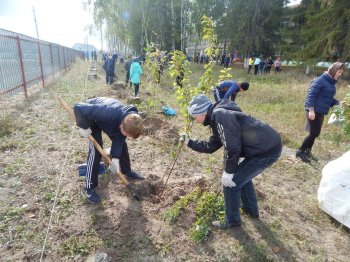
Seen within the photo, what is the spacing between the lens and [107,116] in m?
2.77

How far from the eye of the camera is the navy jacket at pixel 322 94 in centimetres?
422

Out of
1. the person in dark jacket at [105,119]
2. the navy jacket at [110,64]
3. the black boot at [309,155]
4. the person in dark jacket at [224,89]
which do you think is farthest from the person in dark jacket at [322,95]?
the navy jacket at [110,64]

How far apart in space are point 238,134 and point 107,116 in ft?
4.32

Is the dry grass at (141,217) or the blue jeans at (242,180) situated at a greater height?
the blue jeans at (242,180)

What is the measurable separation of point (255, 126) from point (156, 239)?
1.41m

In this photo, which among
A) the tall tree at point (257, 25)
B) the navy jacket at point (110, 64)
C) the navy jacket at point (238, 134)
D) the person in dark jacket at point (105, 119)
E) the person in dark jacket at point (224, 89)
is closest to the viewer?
the navy jacket at point (238, 134)

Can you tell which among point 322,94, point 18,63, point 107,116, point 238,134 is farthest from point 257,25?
point 238,134

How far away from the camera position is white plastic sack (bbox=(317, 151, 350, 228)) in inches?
111

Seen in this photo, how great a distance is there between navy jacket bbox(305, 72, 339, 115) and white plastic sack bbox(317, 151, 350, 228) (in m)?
1.43

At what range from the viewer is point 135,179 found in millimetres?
3566

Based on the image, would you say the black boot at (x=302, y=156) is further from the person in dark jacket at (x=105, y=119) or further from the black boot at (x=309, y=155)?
the person in dark jacket at (x=105, y=119)

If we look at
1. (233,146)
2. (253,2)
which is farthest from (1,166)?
(253,2)

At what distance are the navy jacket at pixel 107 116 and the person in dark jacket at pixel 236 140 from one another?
77 cm

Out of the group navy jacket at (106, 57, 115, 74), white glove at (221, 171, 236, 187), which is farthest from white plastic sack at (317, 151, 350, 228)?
navy jacket at (106, 57, 115, 74)
